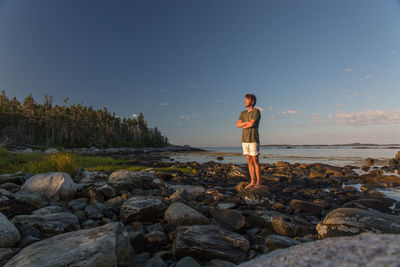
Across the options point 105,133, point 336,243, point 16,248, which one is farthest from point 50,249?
point 105,133

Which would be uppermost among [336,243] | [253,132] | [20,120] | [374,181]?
[20,120]

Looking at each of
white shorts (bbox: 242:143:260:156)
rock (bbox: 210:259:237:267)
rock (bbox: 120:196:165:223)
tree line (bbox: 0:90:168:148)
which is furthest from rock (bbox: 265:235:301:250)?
tree line (bbox: 0:90:168:148)

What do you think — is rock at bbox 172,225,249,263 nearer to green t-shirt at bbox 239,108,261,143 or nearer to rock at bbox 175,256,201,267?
rock at bbox 175,256,201,267

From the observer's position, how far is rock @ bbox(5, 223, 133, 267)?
191 centimetres

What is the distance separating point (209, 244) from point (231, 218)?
1061 mm

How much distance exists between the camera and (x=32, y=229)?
2.83 metres

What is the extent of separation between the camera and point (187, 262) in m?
2.48

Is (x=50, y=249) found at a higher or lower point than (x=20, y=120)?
lower

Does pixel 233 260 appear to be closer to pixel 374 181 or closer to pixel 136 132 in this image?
pixel 374 181

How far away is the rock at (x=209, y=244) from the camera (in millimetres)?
2641

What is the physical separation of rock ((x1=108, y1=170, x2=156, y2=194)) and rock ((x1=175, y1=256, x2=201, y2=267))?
13.3 feet

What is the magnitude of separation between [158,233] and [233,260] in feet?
3.98

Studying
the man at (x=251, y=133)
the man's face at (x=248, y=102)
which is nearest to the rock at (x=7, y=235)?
the man at (x=251, y=133)

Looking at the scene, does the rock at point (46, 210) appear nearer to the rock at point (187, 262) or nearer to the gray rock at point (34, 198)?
the gray rock at point (34, 198)
